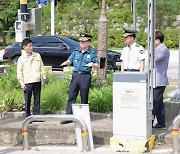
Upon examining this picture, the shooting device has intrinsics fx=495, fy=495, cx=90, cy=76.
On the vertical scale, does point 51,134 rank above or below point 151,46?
below

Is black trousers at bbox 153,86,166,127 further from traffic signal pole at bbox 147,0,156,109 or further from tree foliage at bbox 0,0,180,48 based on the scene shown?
tree foliage at bbox 0,0,180,48

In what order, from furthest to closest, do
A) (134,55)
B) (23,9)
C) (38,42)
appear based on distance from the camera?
(38,42) < (23,9) < (134,55)

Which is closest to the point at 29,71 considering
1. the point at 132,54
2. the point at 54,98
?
the point at 54,98

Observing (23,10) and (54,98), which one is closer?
(54,98)

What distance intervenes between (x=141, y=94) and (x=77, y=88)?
159cm

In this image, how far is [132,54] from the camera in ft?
28.6

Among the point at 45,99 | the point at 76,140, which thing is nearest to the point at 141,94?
the point at 76,140

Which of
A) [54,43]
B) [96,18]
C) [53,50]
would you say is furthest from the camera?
[96,18]

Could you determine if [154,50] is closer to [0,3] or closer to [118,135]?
[118,135]

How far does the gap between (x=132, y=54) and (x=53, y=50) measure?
1080cm

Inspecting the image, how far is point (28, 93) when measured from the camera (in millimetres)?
9320

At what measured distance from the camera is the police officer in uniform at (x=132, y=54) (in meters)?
8.63

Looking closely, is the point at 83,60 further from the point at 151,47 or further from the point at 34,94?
the point at 151,47

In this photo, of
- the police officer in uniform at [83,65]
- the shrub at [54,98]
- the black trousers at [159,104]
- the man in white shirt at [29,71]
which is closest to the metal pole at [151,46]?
the black trousers at [159,104]
